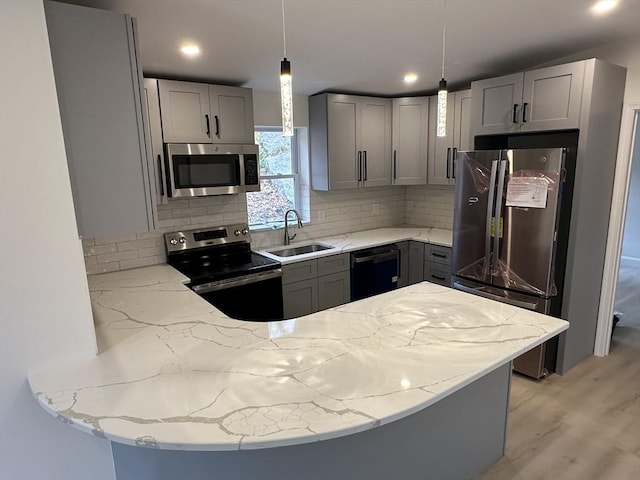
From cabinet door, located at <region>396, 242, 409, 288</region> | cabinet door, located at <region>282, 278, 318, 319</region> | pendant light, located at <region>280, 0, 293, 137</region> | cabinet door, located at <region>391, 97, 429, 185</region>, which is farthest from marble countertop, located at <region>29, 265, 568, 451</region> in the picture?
cabinet door, located at <region>391, 97, 429, 185</region>

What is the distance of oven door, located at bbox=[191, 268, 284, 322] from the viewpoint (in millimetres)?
2875

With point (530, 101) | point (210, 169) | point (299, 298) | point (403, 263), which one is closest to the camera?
point (530, 101)

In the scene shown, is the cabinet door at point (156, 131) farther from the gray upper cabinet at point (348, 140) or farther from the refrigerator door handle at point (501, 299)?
the refrigerator door handle at point (501, 299)

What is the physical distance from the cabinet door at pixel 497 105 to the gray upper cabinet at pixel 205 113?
184cm

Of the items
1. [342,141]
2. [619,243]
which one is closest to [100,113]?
[342,141]

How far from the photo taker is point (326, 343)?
1.61m

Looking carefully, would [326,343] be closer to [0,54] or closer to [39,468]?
[39,468]

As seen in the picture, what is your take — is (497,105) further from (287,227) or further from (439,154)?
(287,227)

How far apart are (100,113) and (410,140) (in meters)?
3.15

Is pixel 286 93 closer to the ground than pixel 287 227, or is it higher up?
higher up

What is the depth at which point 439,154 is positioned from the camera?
13.2 feet

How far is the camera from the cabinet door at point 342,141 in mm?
3801

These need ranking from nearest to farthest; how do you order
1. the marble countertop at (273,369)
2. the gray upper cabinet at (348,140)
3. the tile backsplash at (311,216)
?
the marble countertop at (273,369) → the tile backsplash at (311,216) → the gray upper cabinet at (348,140)

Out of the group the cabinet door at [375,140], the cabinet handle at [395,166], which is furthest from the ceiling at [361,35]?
the cabinet handle at [395,166]
